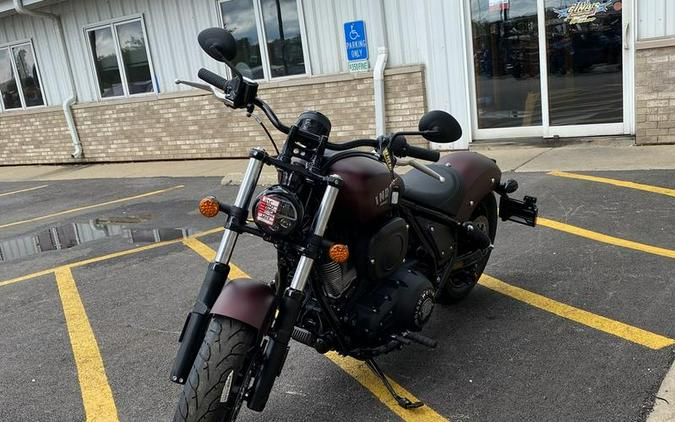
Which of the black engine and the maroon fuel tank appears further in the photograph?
the black engine

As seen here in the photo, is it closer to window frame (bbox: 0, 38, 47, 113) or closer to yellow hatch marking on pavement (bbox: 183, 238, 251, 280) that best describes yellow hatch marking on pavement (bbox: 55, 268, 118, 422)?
yellow hatch marking on pavement (bbox: 183, 238, 251, 280)

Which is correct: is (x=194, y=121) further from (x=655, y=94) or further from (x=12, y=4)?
(x=655, y=94)

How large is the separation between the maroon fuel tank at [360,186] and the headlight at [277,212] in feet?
0.92

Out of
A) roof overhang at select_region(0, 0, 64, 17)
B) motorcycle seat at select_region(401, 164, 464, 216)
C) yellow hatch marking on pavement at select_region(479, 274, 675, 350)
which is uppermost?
roof overhang at select_region(0, 0, 64, 17)

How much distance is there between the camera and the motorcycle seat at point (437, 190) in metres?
3.49

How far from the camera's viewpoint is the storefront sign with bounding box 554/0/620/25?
26.3 ft

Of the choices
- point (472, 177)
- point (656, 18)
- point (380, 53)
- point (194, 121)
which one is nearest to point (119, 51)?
point (194, 121)

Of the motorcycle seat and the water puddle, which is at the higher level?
the motorcycle seat

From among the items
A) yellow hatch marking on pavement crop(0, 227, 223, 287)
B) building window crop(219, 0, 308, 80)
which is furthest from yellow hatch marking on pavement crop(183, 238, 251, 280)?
building window crop(219, 0, 308, 80)

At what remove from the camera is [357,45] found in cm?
976

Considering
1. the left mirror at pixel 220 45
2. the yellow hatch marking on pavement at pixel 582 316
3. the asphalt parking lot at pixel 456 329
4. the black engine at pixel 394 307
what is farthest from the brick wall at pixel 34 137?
the black engine at pixel 394 307

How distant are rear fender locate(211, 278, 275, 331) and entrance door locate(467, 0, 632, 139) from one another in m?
7.29

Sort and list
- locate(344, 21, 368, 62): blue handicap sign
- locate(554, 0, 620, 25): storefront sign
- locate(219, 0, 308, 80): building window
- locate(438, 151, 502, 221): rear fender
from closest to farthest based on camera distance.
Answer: locate(438, 151, 502, 221): rear fender
locate(554, 0, 620, 25): storefront sign
locate(344, 21, 368, 62): blue handicap sign
locate(219, 0, 308, 80): building window

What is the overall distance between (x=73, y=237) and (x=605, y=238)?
600cm
